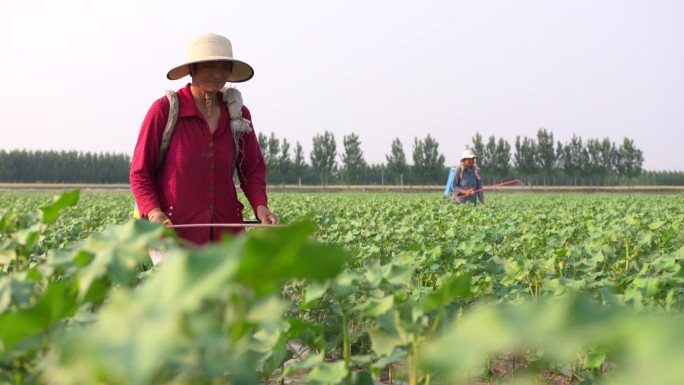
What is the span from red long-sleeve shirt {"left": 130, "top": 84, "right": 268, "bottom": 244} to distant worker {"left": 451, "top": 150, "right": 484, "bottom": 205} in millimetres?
8273

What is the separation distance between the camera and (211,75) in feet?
11.1

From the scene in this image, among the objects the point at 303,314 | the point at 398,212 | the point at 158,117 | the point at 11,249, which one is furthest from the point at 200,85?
the point at 398,212

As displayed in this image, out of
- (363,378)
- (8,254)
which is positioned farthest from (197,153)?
(363,378)

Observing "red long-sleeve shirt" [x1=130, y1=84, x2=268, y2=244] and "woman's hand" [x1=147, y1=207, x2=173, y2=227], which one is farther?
"red long-sleeve shirt" [x1=130, y1=84, x2=268, y2=244]

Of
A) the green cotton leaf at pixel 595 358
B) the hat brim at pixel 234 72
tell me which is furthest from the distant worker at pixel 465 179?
the green cotton leaf at pixel 595 358

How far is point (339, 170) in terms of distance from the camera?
65562mm

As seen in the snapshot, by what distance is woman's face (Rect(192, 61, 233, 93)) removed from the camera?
3.36 m

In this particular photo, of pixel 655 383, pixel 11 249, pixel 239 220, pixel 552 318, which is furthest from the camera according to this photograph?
pixel 239 220

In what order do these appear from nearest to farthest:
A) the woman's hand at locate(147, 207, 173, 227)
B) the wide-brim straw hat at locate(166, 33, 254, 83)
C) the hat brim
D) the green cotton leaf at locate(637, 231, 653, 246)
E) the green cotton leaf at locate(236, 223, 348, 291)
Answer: the green cotton leaf at locate(236, 223, 348, 291) → the woman's hand at locate(147, 207, 173, 227) → the wide-brim straw hat at locate(166, 33, 254, 83) → the hat brim → the green cotton leaf at locate(637, 231, 653, 246)

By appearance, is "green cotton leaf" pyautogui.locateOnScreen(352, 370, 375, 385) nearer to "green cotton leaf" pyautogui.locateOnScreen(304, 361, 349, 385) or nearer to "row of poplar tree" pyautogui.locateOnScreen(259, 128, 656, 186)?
"green cotton leaf" pyautogui.locateOnScreen(304, 361, 349, 385)

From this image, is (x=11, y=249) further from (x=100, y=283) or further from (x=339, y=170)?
(x=339, y=170)

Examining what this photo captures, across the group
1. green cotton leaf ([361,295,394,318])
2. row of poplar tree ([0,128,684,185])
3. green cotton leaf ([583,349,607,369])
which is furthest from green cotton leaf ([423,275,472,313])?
row of poplar tree ([0,128,684,185])

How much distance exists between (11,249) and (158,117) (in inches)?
82.2

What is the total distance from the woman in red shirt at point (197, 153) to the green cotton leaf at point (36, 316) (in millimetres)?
2264
